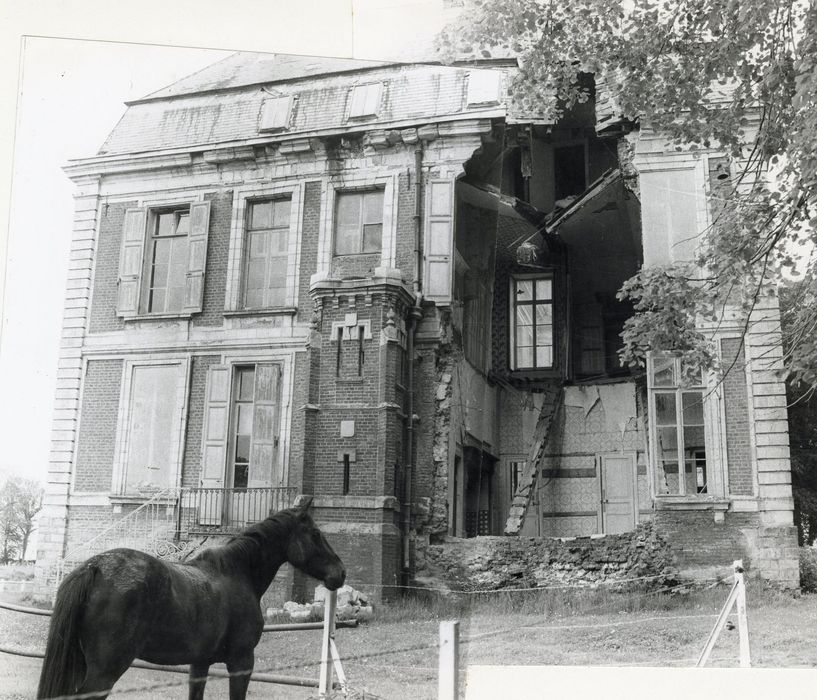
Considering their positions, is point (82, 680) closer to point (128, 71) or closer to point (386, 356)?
point (386, 356)

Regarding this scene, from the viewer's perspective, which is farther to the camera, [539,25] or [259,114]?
[539,25]

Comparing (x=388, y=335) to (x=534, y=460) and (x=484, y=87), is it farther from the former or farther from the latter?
(x=484, y=87)

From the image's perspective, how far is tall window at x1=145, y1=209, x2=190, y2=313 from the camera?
360cm

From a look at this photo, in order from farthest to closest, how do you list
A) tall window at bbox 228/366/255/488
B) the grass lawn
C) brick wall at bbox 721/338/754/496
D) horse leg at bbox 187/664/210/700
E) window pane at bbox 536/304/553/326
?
1. window pane at bbox 536/304/553/326
2. brick wall at bbox 721/338/754/496
3. tall window at bbox 228/366/255/488
4. the grass lawn
5. horse leg at bbox 187/664/210/700

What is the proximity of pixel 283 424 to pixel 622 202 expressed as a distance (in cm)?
213

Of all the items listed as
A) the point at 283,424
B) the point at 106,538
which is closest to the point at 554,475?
the point at 283,424

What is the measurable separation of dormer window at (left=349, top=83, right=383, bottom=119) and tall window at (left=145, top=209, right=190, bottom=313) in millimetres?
929

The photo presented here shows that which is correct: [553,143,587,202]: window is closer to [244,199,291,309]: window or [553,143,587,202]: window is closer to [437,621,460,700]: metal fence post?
[244,199,291,309]: window

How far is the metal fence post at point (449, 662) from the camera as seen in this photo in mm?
3355

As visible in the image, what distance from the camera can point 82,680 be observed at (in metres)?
2.67

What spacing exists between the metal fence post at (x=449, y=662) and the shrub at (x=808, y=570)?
5.66 ft

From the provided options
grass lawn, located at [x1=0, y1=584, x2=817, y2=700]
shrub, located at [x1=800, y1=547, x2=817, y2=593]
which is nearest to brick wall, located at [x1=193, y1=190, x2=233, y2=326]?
→ grass lawn, located at [x1=0, y1=584, x2=817, y2=700]

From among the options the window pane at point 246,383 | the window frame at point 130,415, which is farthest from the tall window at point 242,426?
the window frame at point 130,415

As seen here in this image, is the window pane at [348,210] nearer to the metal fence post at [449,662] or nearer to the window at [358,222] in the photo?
the window at [358,222]
